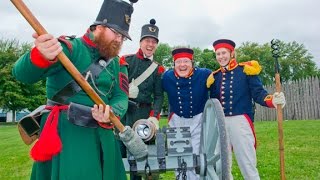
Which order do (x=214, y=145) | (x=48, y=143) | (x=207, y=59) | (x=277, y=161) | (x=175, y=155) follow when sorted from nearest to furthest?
(x=48, y=143) < (x=175, y=155) < (x=214, y=145) < (x=277, y=161) < (x=207, y=59)

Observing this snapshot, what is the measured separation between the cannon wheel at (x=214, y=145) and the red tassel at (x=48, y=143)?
1.31 m

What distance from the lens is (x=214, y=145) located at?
3.92 metres

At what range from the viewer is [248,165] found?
452 centimetres

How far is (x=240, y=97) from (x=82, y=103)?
2.35 metres

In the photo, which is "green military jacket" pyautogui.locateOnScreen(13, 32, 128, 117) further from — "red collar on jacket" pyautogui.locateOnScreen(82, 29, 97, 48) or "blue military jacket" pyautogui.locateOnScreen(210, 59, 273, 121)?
"blue military jacket" pyautogui.locateOnScreen(210, 59, 273, 121)

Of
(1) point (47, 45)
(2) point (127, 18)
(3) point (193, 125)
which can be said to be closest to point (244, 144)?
(3) point (193, 125)

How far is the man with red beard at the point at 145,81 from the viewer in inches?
192

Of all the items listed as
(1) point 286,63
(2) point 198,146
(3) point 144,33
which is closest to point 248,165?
(2) point 198,146

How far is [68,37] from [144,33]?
202cm

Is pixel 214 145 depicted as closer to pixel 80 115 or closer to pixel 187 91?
pixel 187 91

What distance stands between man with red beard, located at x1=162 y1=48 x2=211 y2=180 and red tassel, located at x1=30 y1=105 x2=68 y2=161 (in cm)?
234

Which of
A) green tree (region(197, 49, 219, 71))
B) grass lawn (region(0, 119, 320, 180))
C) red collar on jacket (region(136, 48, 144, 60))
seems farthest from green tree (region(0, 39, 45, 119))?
red collar on jacket (region(136, 48, 144, 60))

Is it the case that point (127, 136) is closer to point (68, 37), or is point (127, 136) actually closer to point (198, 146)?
point (68, 37)

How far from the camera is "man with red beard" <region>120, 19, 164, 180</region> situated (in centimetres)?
488
